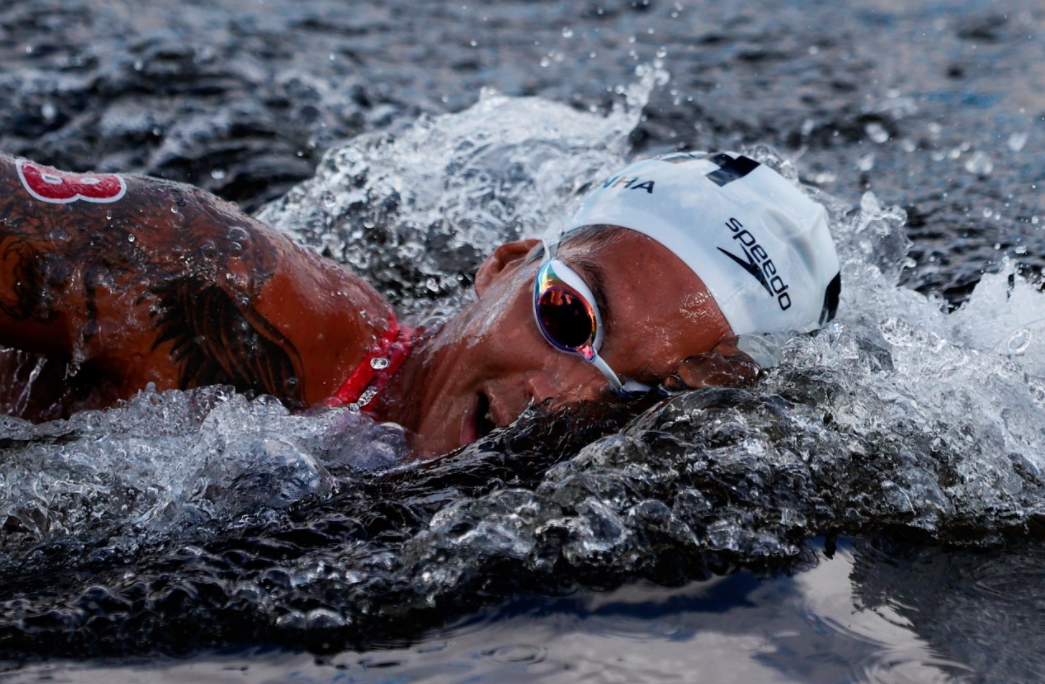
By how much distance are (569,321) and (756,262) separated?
583 mm

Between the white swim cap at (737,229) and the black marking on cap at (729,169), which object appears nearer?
the white swim cap at (737,229)

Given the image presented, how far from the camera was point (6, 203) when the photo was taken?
2.78 metres

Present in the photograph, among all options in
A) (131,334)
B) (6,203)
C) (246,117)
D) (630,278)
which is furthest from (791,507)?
(246,117)

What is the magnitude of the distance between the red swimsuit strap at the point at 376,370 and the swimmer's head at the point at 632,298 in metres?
0.06

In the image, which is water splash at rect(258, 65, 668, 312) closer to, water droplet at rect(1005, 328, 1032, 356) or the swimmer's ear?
the swimmer's ear

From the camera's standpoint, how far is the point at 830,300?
11.4 feet

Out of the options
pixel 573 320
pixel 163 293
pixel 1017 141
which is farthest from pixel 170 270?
pixel 1017 141

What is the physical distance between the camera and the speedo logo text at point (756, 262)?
10.5ft

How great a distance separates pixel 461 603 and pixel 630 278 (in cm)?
110

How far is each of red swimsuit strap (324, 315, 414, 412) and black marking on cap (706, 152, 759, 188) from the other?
1.07 meters

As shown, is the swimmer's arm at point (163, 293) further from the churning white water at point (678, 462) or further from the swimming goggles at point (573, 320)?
the swimming goggles at point (573, 320)

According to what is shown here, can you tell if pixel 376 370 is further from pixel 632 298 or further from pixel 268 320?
pixel 632 298

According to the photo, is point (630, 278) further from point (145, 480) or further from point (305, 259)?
point (145, 480)

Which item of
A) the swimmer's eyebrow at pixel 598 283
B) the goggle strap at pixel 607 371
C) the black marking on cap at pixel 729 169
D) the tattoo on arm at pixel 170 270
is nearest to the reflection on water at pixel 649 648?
the goggle strap at pixel 607 371
